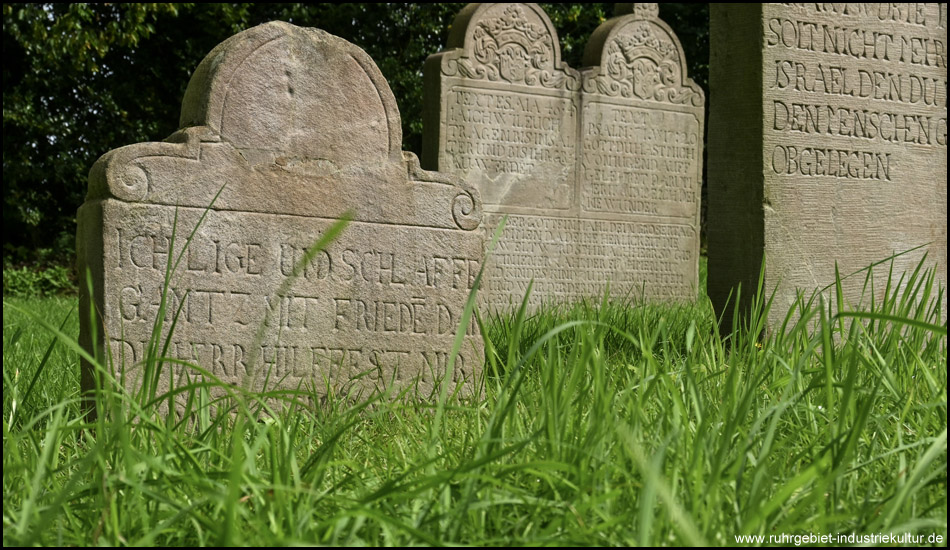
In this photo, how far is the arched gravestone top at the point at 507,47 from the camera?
6051mm

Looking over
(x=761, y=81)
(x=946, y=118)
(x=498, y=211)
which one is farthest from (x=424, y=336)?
(x=498, y=211)

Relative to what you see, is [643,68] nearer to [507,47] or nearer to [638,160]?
[638,160]

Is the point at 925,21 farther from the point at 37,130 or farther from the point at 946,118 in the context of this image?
the point at 37,130

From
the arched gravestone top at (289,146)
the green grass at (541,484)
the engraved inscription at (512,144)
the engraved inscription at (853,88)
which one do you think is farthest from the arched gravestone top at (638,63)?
the green grass at (541,484)

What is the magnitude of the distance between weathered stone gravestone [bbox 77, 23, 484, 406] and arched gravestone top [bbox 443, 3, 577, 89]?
3.04 metres

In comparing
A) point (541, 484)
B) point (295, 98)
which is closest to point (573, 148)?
point (295, 98)

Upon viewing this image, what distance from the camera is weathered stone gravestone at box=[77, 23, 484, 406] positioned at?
2.64 meters

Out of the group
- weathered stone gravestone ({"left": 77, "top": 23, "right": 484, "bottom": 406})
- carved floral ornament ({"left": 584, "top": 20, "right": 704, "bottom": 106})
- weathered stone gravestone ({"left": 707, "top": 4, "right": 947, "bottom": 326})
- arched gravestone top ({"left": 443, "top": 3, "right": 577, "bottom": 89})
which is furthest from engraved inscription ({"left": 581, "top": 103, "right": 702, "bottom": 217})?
weathered stone gravestone ({"left": 77, "top": 23, "right": 484, "bottom": 406})

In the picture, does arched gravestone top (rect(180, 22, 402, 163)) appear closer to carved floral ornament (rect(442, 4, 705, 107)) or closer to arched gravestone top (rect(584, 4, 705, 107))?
carved floral ornament (rect(442, 4, 705, 107))

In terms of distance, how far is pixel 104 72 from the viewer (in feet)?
41.9

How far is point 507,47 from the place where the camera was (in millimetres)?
6180

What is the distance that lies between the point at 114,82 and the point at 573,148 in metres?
8.23

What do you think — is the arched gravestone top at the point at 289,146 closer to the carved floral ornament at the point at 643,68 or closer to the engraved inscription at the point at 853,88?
the engraved inscription at the point at 853,88

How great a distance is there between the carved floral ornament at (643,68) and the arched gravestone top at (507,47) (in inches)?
11.2
